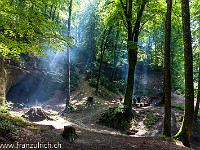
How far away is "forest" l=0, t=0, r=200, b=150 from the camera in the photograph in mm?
4719

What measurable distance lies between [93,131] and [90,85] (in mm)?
13743

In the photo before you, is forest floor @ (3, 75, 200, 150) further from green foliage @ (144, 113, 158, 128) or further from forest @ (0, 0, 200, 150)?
green foliage @ (144, 113, 158, 128)

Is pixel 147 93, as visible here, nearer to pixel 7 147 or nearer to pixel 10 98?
pixel 10 98

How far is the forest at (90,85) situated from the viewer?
4719 mm

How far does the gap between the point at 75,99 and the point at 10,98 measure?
26.1 ft

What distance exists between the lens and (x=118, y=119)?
10.2 m

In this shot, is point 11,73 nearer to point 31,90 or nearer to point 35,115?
point 31,90

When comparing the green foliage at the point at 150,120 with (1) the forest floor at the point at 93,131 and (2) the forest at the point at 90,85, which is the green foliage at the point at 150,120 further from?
(1) the forest floor at the point at 93,131

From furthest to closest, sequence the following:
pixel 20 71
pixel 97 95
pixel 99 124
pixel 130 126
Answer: pixel 97 95, pixel 20 71, pixel 99 124, pixel 130 126

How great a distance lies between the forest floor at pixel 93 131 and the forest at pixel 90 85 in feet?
0.14

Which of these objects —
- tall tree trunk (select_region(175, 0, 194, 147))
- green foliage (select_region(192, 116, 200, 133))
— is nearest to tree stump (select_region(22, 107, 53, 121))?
tall tree trunk (select_region(175, 0, 194, 147))

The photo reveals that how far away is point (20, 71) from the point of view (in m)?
14.2

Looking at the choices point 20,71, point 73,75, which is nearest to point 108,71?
point 73,75

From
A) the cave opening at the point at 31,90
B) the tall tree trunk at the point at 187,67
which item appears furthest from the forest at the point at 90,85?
the cave opening at the point at 31,90
